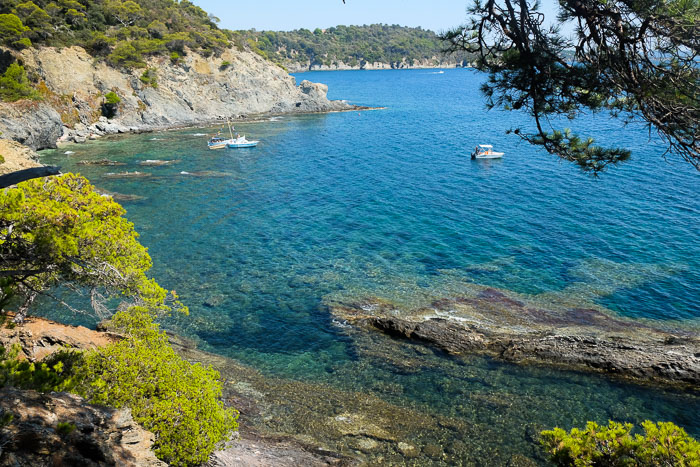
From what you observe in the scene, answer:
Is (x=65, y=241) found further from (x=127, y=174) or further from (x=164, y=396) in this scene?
(x=127, y=174)

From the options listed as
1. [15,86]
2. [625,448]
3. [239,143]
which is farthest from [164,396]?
[15,86]

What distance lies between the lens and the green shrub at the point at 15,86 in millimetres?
56344

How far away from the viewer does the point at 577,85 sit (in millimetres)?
10375

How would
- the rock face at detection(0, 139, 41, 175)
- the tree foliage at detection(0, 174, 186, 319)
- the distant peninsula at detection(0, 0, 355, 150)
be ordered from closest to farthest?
the tree foliage at detection(0, 174, 186, 319) < the rock face at detection(0, 139, 41, 175) < the distant peninsula at detection(0, 0, 355, 150)

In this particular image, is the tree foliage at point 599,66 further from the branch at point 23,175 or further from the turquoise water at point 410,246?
the turquoise water at point 410,246

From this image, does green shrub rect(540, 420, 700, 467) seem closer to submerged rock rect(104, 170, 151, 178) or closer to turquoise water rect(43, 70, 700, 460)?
turquoise water rect(43, 70, 700, 460)

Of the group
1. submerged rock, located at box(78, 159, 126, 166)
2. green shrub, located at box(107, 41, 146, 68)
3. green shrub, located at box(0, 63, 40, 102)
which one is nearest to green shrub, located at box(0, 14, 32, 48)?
green shrub, located at box(0, 63, 40, 102)

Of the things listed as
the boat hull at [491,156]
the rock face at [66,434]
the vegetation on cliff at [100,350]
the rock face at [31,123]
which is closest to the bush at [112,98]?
the rock face at [31,123]

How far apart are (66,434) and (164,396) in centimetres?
301

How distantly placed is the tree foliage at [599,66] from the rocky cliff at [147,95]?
192 ft

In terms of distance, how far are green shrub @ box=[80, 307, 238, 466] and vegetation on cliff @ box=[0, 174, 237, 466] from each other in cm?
2

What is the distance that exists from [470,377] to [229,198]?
1285 inches

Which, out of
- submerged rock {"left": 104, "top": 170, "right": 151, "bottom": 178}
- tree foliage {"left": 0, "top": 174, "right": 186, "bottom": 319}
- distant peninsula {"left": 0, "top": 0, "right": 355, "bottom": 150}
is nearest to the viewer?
tree foliage {"left": 0, "top": 174, "right": 186, "bottom": 319}

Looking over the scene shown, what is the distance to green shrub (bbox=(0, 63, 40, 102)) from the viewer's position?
56344 mm
